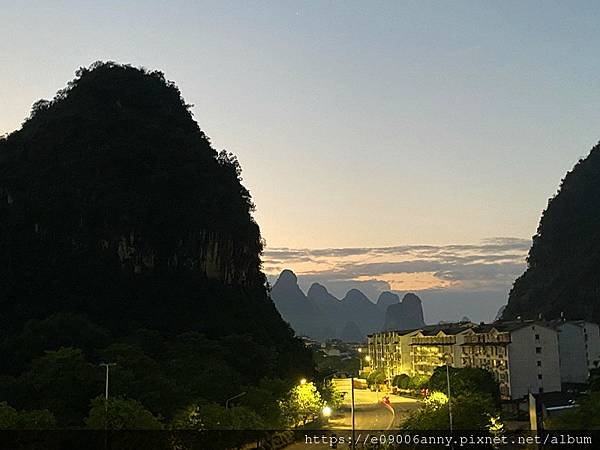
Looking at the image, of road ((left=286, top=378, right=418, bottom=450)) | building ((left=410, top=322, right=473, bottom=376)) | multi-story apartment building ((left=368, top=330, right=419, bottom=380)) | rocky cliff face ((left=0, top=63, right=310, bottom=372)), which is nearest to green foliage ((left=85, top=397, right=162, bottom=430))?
road ((left=286, top=378, right=418, bottom=450))

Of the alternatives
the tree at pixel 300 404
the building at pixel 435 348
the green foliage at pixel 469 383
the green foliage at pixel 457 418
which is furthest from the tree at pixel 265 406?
the building at pixel 435 348

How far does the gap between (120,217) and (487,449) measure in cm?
7369

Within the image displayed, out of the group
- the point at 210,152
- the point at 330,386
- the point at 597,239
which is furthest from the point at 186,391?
the point at 597,239

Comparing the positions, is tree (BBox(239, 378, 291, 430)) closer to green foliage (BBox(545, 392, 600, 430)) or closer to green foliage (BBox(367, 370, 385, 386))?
green foliage (BBox(545, 392, 600, 430))

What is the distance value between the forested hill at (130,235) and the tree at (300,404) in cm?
711

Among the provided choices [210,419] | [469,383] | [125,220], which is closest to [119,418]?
[210,419]

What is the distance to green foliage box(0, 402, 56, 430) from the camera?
3775 centimetres

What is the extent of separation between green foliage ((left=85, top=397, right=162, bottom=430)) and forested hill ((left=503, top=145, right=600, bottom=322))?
395 ft

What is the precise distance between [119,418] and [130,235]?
2673 inches

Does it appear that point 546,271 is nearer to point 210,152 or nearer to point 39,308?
point 210,152

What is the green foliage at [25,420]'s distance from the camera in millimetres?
37750

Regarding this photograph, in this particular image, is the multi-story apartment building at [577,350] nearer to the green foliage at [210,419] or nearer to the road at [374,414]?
the road at [374,414]

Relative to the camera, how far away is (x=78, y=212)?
10456 centimetres

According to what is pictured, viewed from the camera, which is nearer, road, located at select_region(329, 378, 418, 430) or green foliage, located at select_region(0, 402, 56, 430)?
Answer: green foliage, located at select_region(0, 402, 56, 430)
